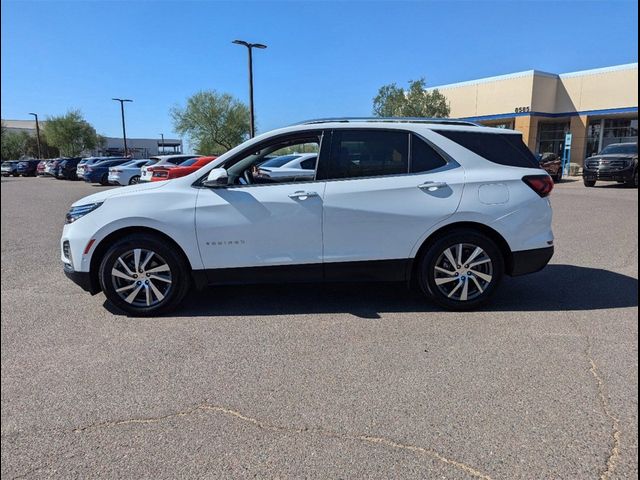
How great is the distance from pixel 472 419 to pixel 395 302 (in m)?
2.11

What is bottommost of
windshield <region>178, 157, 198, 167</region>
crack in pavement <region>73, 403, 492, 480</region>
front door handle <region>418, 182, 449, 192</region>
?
Answer: crack in pavement <region>73, 403, 492, 480</region>

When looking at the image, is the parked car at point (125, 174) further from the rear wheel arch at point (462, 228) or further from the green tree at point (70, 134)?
the green tree at point (70, 134)

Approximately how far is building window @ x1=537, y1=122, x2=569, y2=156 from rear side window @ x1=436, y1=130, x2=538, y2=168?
1419 inches

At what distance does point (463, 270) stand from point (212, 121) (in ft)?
162

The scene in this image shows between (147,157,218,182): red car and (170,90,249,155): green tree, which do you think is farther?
(170,90,249,155): green tree

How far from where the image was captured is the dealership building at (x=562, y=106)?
32.8 m

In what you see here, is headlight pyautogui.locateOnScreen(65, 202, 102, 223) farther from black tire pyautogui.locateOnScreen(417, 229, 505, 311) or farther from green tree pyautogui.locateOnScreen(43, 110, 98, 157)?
green tree pyautogui.locateOnScreen(43, 110, 98, 157)

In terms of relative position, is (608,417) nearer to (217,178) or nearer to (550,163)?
(217,178)

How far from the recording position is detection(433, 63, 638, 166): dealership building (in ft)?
108

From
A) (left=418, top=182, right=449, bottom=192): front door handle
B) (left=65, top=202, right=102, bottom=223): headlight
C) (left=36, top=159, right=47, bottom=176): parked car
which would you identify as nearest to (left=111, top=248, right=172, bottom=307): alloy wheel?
(left=65, top=202, right=102, bottom=223): headlight

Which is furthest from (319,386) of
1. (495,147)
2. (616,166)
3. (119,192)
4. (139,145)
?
(139,145)

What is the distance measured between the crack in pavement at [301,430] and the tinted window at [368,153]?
2423 millimetres

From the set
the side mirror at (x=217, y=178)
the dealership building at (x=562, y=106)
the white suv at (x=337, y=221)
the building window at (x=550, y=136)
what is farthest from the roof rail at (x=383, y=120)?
the building window at (x=550, y=136)

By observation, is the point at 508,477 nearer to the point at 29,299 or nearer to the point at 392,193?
the point at 392,193
